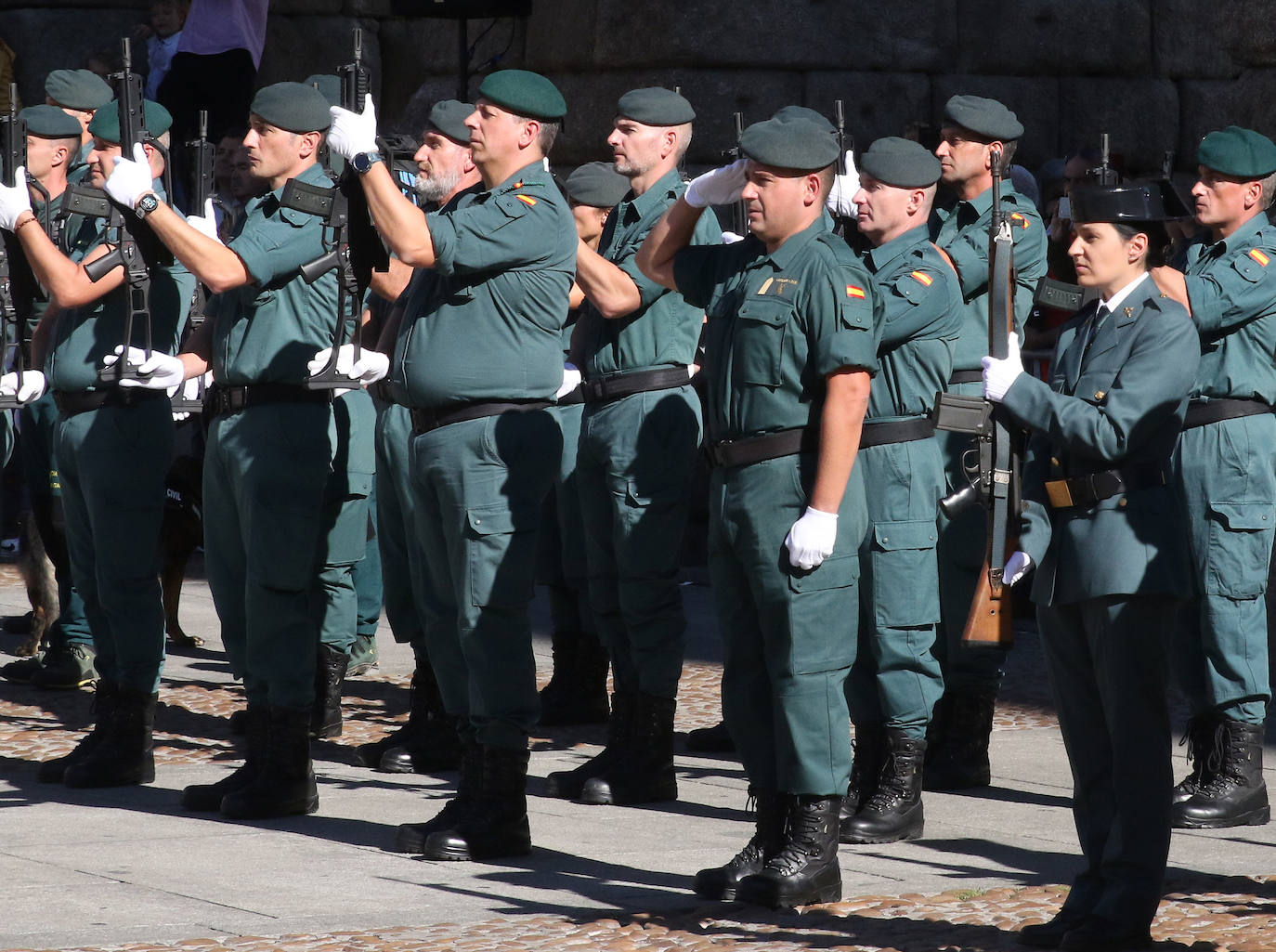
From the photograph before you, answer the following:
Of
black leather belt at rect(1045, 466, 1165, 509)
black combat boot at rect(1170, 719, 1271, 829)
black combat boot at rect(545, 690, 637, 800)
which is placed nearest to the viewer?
black leather belt at rect(1045, 466, 1165, 509)

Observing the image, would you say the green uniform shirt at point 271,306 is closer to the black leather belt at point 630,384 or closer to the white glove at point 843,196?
the black leather belt at point 630,384

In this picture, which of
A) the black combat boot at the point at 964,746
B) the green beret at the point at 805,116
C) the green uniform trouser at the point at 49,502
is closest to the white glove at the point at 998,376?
the green beret at the point at 805,116

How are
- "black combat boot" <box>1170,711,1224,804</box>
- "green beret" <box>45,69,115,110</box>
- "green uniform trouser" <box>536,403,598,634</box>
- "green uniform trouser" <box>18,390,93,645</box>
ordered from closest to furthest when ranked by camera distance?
1. "black combat boot" <box>1170,711,1224,804</box>
2. "green uniform trouser" <box>536,403,598,634</box>
3. "green uniform trouser" <box>18,390,93,645</box>
4. "green beret" <box>45,69,115,110</box>

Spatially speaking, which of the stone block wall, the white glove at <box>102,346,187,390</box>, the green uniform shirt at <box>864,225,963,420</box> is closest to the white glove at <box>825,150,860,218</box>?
the green uniform shirt at <box>864,225,963,420</box>

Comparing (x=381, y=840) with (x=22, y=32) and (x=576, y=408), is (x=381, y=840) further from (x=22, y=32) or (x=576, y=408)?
(x=22, y=32)

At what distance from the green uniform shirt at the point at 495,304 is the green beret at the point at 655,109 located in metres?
1.22

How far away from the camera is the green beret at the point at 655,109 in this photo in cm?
725

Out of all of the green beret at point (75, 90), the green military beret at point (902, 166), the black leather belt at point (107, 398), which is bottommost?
the black leather belt at point (107, 398)

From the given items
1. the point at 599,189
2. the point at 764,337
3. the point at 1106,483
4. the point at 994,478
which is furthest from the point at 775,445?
the point at 599,189

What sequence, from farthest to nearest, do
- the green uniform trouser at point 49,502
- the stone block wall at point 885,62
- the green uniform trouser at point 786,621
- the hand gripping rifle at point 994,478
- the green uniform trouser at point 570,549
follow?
1. the stone block wall at point 885,62
2. the green uniform trouser at point 49,502
3. the green uniform trouser at point 570,549
4. the green uniform trouser at point 786,621
5. the hand gripping rifle at point 994,478

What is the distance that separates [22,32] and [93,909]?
11466 millimetres

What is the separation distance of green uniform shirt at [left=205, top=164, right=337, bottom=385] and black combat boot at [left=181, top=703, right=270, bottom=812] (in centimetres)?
100

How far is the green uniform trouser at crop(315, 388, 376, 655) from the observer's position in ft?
26.2

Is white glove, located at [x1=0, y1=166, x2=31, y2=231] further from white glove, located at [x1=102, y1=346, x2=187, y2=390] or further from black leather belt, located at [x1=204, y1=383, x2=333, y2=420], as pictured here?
black leather belt, located at [x1=204, y1=383, x2=333, y2=420]
